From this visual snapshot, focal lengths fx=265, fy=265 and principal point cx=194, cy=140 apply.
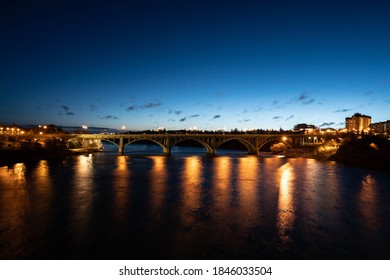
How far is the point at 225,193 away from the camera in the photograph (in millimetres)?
28109

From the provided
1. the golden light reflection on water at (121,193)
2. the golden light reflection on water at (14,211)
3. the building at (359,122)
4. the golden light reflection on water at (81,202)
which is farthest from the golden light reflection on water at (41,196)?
the building at (359,122)

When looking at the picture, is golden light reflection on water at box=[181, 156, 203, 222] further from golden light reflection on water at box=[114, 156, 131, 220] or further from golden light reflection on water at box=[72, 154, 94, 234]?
golden light reflection on water at box=[72, 154, 94, 234]

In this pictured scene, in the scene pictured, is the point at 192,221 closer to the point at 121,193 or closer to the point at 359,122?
the point at 121,193

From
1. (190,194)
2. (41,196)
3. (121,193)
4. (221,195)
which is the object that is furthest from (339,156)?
(41,196)

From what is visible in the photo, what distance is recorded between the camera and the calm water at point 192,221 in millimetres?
13195

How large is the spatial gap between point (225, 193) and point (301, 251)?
1493 cm

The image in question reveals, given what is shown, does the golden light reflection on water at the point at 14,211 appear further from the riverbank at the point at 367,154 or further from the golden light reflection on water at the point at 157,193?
the riverbank at the point at 367,154

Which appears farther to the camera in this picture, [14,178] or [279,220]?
[14,178]

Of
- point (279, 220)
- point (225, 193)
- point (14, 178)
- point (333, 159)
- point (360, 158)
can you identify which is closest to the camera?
point (279, 220)

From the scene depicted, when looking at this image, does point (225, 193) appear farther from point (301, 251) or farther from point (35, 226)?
point (35, 226)

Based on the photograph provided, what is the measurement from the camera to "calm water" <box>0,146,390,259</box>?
43.3 feet

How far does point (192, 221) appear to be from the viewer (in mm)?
18109
